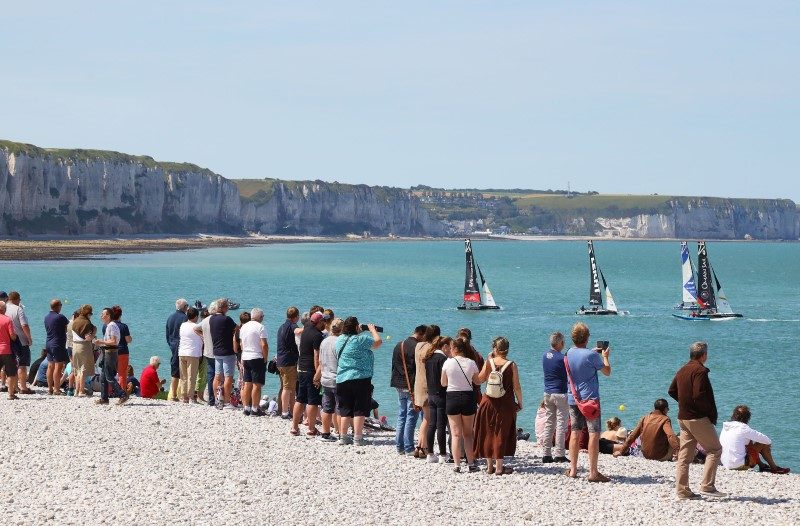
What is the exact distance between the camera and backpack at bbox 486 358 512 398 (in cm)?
1288

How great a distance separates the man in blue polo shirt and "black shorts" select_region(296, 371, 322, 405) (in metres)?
3.42

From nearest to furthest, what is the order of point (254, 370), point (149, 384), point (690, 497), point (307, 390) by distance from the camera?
point (690, 497), point (307, 390), point (254, 370), point (149, 384)

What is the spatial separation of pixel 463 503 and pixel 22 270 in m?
93.7

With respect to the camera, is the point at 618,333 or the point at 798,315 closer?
the point at 618,333

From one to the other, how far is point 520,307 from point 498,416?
63262 millimetres

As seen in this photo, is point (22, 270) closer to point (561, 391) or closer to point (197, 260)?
point (197, 260)

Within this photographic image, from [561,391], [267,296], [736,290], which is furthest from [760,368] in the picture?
[736,290]

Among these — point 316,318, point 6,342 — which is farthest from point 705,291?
point 6,342

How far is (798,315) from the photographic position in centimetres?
7231

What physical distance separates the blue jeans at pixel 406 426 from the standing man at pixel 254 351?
286cm

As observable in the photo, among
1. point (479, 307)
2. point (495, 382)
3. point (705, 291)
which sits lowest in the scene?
point (479, 307)

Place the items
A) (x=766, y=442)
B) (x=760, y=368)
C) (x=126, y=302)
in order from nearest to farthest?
(x=766, y=442) → (x=760, y=368) → (x=126, y=302)

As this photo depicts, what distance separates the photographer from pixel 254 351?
55.5 feet

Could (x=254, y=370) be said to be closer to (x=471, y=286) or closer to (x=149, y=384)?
(x=149, y=384)
